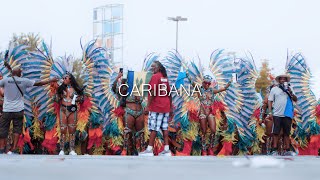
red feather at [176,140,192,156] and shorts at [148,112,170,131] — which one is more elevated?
shorts at [148,112,170,131]

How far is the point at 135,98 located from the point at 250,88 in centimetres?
222

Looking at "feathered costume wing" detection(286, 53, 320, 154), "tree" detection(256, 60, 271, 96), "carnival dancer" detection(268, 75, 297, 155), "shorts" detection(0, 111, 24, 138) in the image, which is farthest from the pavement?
"tree" detection(256, 60, 271, 96)

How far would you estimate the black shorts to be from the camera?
12531 millimetres

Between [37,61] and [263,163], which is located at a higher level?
Answer: [37,61]

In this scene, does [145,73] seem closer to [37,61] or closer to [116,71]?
[116,71]

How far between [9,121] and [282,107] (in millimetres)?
4609

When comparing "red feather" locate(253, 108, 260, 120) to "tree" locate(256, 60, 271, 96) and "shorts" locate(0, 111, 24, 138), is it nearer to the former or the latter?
"tree" locate(256, 60, 271, 96)

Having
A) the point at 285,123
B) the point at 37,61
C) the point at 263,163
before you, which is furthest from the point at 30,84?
the point at 263,163

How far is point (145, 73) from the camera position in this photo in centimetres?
1305

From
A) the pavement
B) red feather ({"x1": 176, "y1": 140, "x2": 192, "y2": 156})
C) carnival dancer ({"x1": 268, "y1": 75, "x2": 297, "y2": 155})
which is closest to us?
the pavement

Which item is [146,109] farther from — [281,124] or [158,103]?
[281,124]

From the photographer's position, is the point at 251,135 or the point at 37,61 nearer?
the point at 37,61

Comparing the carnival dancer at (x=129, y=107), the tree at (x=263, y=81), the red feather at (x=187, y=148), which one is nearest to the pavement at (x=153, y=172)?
the carnival dancer at (x=129, y=107)

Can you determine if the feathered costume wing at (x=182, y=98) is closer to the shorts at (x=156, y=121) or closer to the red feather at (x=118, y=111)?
the red feather at (x=118, y=111)
